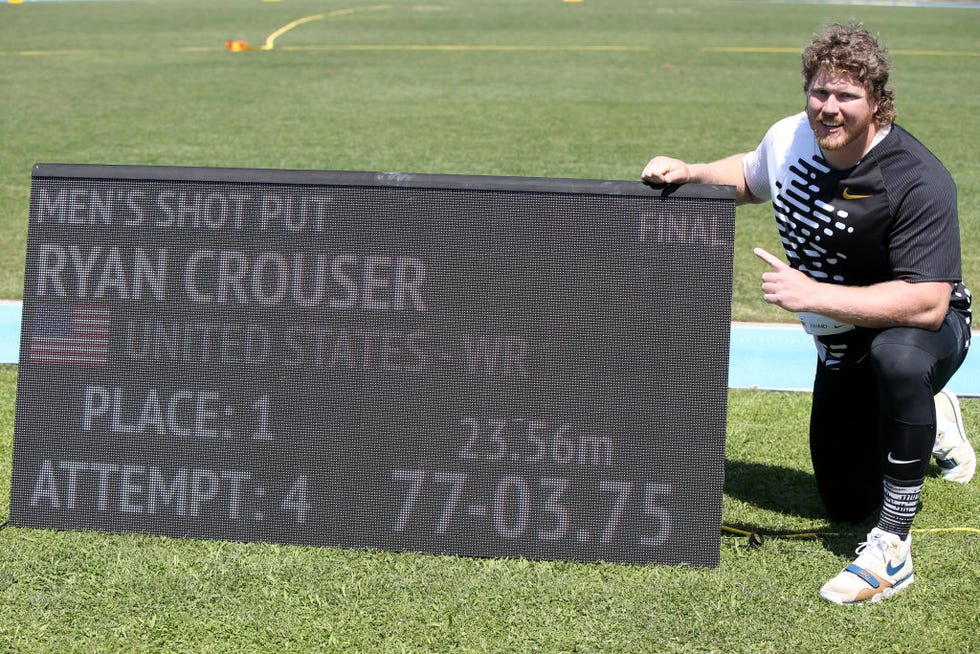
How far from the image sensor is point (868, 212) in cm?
394

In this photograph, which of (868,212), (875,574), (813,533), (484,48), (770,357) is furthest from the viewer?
(484,48)

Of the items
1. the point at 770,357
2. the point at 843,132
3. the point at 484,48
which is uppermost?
the point at 843,132

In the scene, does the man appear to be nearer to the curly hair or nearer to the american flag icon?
the curly hair

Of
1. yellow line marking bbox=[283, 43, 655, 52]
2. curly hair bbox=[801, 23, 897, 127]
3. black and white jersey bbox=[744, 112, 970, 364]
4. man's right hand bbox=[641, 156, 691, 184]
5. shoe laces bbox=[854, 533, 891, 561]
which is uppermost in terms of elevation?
curly hair bbox=[801, 23, 897, 127]

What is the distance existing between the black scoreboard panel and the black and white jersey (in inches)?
17.5

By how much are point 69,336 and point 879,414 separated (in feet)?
8.80

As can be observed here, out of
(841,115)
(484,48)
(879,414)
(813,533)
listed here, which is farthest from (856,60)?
(484,48)

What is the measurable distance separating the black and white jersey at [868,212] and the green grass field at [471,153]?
0.98 meters

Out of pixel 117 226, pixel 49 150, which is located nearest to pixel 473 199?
pixel 117 226

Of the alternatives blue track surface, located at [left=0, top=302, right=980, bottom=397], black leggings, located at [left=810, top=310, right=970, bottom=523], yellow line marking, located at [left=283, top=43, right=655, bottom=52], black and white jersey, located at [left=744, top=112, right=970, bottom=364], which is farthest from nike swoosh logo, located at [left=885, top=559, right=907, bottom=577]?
yellow line marking, located at [left=283, top=43, right=655, bottom=52]

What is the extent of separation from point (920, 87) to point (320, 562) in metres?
17.3

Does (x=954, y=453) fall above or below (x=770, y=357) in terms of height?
above

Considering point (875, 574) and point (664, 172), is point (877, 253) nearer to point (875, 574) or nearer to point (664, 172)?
point (664, 172)

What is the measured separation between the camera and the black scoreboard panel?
3896mm
